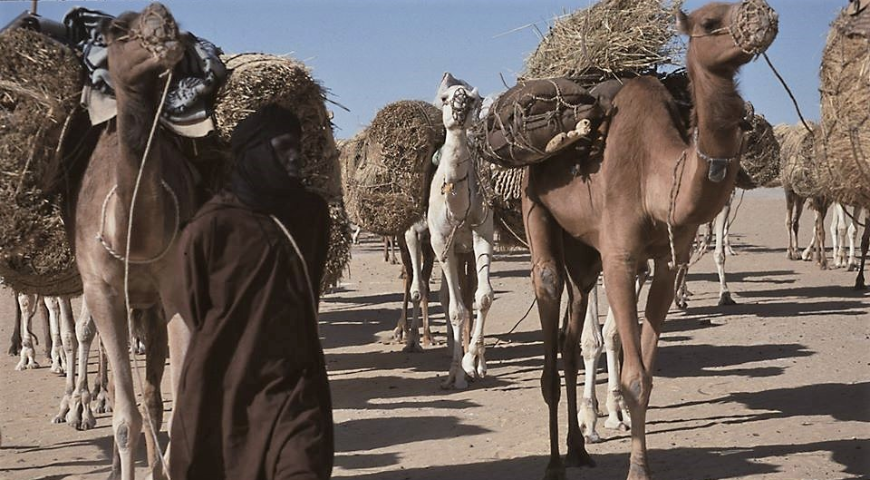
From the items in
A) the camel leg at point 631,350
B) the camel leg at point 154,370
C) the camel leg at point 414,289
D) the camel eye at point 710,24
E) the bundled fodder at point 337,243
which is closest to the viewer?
the camel eye at point 710,24

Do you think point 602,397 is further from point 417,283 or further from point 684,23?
point 684,23

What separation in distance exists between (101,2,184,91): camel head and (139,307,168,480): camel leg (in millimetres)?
1878

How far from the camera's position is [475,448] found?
8.82 m

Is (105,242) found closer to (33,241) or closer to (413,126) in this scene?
(33,241)

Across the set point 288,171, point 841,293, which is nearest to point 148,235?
point 288,171

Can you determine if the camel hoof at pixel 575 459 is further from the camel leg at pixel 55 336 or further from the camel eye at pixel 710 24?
the camel leg at pixel 55 336

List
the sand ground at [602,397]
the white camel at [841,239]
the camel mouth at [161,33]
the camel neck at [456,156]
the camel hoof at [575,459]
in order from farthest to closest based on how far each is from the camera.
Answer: the white camel at [841,239] < the camel neck at [456,156] < the sand ground at [602,397] < the camel hoof at [575,459] < the camel mouth at [161,33]

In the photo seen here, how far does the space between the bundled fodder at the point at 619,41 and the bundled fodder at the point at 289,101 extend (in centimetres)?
176

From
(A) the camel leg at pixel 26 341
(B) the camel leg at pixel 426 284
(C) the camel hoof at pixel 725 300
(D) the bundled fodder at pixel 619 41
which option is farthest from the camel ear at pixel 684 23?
(C) the camel hoof at pixel 725 300

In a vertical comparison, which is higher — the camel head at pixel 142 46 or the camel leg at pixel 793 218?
the camel head at pixel 142 46

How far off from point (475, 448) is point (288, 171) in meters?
4.61

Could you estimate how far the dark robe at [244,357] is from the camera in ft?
15.0

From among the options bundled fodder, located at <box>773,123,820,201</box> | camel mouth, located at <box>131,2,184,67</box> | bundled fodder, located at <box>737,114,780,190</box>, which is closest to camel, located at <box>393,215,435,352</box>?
bundled fodder, located at <box>737,114,780,190</box>

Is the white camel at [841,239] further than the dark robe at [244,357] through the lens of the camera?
Yes
